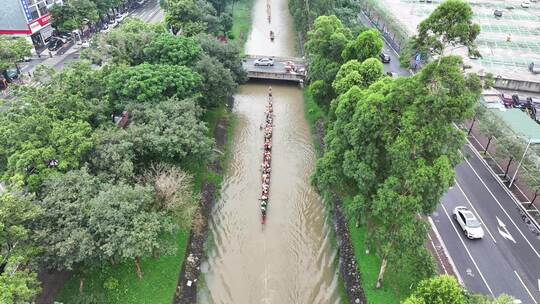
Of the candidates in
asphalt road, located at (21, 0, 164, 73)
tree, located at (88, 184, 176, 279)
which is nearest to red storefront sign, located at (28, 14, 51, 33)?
asphalt road, located at (21, 0, 164, 73)

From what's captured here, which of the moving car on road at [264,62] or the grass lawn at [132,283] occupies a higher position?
the moving car on road at [264,62]

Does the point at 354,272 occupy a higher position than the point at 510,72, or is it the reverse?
the point at 510,72

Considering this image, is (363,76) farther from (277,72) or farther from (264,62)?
(264,62)

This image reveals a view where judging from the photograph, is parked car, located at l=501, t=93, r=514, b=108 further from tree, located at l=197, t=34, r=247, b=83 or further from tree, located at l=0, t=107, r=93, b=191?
tree, located at l=0, t=107, r=93, b=191

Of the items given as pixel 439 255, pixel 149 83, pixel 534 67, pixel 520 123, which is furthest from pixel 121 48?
pixel 534 67

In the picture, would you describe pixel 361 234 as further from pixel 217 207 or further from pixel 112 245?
pixel 112 245

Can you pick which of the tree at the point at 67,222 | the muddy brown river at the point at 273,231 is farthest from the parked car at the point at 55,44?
the tree at the point at 67,222

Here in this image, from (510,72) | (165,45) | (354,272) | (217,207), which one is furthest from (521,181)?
(165,45)

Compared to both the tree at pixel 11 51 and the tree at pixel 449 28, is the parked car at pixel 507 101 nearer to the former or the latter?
the tree at pixel 449 28
